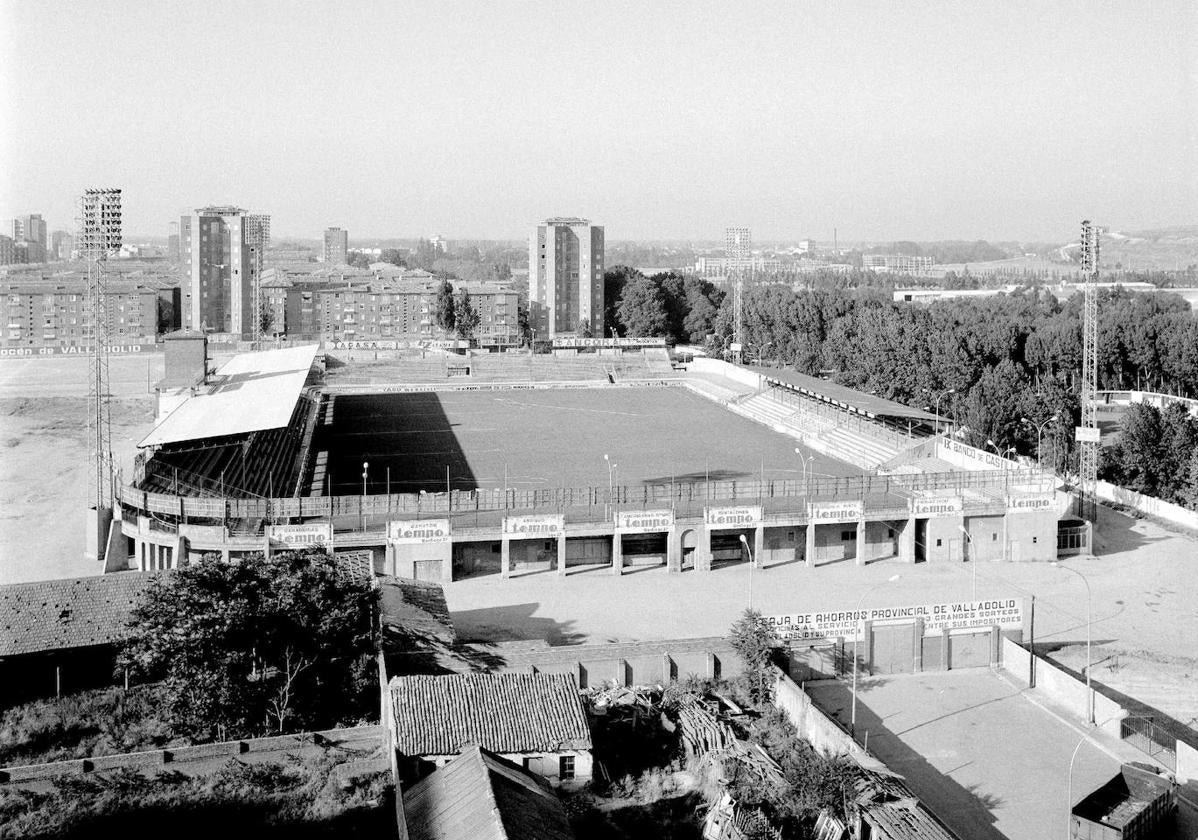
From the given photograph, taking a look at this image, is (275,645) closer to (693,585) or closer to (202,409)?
(693,585)

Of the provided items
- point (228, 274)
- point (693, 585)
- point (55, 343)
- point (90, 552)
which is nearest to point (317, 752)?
point (693, 585)

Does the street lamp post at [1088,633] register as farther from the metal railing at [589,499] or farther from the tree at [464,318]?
the tree at [464,318]

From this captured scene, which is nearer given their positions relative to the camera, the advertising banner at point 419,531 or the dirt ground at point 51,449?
the advertising banner at point 419,531

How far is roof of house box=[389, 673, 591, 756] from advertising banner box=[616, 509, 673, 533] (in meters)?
11.3

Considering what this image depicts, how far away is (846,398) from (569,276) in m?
65.3

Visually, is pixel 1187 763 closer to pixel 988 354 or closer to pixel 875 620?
pixel 875 620

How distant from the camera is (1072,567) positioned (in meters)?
33.3

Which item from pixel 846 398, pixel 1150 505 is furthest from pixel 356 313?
pixel 1150 505

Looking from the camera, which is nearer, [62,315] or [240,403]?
[240,403]

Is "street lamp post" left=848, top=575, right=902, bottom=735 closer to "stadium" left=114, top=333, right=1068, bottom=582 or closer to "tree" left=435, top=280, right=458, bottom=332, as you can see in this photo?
"stadium" left=114, top=333, right=1068, bottom=582

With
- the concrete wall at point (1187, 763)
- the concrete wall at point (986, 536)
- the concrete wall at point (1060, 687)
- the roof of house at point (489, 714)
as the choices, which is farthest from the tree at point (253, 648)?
the concrete wall at point (986, 536)

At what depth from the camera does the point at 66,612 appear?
23.8 metres

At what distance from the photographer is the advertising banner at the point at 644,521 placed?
3219cm

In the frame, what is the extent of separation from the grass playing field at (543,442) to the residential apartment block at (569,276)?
1700 inches
